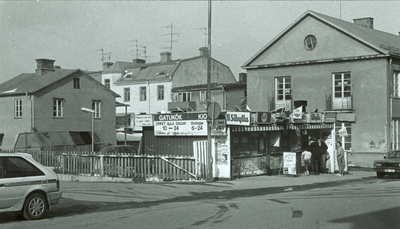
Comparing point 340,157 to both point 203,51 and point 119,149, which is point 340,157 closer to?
point 119,149

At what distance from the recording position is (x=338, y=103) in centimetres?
3478

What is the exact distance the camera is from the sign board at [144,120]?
22203 millimetres

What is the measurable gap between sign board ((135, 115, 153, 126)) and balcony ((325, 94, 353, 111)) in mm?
17002

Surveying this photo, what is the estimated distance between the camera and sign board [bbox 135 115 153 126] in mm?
22203

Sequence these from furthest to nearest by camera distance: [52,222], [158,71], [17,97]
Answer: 1. [158,71]
2. [17,97]
3. [52,222]

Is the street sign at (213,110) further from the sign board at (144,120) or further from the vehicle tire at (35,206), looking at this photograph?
the vehicle tire at (35,206)

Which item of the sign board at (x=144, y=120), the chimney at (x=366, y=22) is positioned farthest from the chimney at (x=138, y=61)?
the sign board at (x=144, y=120)

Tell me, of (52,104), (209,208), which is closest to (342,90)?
(52,104)

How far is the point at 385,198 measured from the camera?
45.4 feet

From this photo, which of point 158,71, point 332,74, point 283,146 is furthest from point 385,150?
point 158,71

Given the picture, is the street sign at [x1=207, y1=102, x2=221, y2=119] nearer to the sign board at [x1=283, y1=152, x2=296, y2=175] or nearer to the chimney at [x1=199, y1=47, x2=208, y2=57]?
the sign board at [x1=283, y1=152, x2=296, y2=175]

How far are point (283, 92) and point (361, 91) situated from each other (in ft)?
21.0

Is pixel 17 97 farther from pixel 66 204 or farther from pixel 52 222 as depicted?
pixel 52 222

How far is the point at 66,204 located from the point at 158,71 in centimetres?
4603
